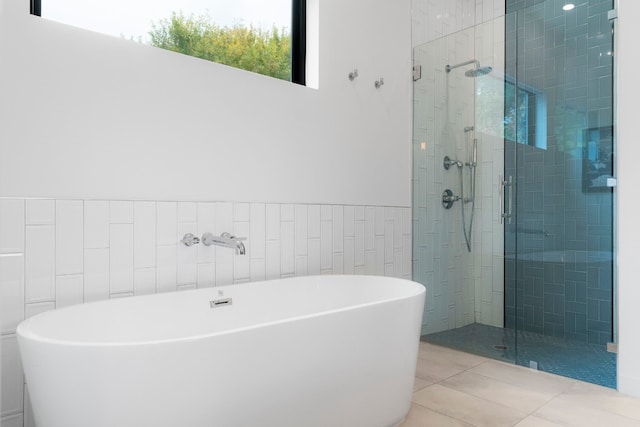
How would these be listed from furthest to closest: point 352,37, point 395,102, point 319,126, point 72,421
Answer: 1. point 395,102
2. point 352,37
3. point 319,126
4. point 72,421

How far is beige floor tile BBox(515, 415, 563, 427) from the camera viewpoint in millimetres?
2025

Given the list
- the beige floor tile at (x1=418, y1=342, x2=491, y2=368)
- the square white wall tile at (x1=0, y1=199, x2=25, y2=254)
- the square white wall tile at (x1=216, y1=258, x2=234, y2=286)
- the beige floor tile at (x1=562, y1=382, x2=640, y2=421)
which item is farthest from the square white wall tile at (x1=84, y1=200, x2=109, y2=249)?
the beige floor tile at (x1=562, y1=382, x2=640, y2=421)

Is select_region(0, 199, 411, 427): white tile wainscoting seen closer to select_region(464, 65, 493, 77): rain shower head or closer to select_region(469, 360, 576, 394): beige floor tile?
select_region(469, 360, 576, 394): beige floor tile

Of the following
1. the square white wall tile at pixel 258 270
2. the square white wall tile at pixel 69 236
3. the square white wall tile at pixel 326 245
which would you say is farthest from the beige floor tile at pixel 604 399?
the square white wall tile at pixel 69 236

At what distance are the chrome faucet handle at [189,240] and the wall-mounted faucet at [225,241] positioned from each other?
5 centimetres

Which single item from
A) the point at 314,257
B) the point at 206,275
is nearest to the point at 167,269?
the point at 206,275

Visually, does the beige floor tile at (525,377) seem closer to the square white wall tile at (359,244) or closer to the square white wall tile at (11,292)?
the square white wall tile at (359,244)

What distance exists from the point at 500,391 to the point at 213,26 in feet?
8.44

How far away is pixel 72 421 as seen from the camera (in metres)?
1.23

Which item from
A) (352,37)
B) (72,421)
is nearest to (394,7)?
(352,37)

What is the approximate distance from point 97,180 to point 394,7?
2476 millimetres

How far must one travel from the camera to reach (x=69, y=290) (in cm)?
186

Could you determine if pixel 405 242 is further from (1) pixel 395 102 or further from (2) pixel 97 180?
(2) pixel 97 180

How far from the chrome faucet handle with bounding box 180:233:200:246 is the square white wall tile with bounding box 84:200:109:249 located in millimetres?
352
